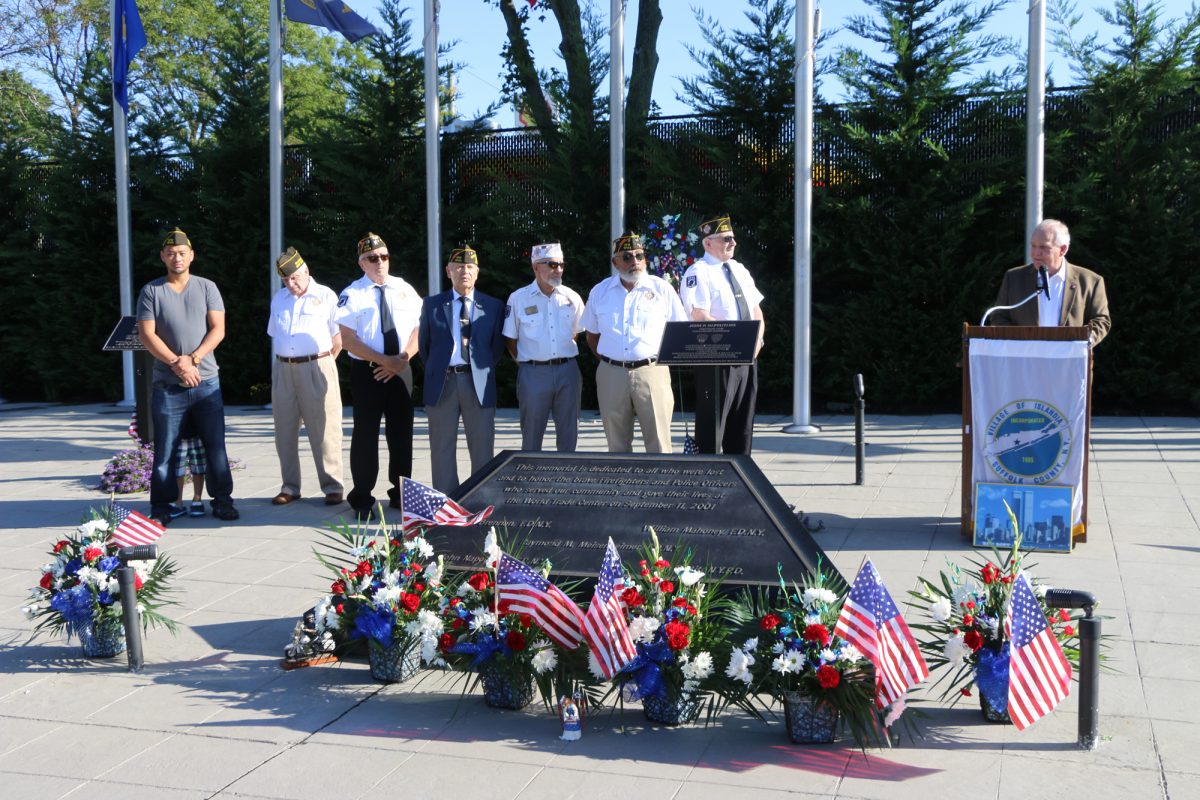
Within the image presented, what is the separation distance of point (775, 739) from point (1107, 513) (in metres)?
4.67

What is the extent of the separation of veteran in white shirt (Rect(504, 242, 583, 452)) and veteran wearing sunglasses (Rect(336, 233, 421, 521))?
0.77 metres

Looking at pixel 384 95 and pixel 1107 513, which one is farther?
pixel 384 95

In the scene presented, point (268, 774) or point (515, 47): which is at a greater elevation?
point (515, 47)

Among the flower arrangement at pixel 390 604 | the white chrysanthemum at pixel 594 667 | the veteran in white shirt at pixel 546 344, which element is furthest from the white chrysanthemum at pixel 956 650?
the veteran in white shirt at pixel 546 344

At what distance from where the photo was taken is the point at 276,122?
14.1 meters

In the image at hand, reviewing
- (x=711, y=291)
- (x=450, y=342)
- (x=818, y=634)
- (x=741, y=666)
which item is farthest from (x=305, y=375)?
(x=818, y=634)

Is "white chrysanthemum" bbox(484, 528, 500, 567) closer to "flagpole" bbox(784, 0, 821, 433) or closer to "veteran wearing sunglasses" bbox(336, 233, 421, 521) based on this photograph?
"veteran wearing sunglasses" bbox(336, 233, 421, 521)

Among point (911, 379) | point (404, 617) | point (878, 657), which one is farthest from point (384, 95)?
point (878, 657)

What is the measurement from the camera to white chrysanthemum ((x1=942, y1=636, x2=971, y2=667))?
408cm

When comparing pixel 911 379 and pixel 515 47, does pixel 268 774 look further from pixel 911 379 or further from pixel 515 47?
pixel 515 47

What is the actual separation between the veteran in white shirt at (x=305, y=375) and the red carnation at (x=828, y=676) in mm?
5225

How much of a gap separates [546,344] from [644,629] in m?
3.88

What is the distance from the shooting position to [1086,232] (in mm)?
12922

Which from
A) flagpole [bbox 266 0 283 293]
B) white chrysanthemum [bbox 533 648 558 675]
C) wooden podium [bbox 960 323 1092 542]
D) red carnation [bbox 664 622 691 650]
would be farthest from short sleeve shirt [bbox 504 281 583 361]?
flagpole [bbox 266 0 283 293]
